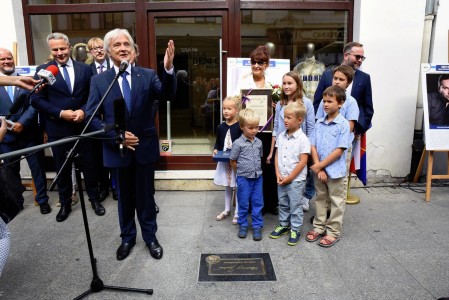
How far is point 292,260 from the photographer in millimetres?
3145

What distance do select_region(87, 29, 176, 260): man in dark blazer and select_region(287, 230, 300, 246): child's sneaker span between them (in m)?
1.27

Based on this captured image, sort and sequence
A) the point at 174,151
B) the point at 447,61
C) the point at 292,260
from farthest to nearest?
the point at 174,151 < the point at 447,61 < the point at 292,260

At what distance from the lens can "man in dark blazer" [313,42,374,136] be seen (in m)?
4.05

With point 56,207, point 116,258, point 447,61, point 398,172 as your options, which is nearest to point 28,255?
point 116,258

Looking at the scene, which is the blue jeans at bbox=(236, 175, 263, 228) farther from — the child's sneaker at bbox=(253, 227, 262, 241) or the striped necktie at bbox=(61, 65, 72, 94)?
the striped necktie at bbox=(61, 65, 72, 94)

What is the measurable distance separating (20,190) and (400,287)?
288 cm

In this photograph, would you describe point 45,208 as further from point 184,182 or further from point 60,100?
point 184,182

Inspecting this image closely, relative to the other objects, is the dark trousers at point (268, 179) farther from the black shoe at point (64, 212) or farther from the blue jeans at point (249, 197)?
the black shoe at point (64, 212)

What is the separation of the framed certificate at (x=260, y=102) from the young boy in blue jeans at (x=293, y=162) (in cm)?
49

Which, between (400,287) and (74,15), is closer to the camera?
(400,287)

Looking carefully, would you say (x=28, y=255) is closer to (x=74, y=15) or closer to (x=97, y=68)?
(x=97, y=68)

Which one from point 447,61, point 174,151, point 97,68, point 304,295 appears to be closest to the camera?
point 304,295

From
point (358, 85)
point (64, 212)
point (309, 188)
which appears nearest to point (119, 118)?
point (64, 212)

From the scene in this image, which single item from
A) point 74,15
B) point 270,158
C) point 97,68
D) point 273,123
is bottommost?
point 270,158
